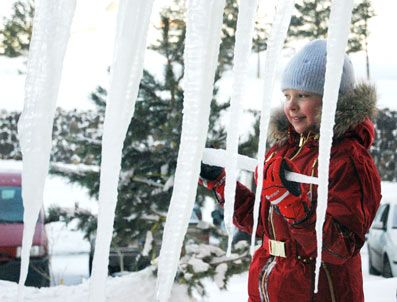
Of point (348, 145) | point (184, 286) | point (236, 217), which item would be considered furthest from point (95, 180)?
point (348, 145)

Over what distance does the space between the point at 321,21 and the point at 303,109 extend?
48.7ft

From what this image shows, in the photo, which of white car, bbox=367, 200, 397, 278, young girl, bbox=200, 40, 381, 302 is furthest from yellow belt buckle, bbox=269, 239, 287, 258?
white car, bbox=367, 200, 397, 278

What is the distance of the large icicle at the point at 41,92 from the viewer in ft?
2.55

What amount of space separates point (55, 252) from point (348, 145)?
9577 mm

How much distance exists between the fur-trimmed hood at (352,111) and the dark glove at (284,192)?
0.27m

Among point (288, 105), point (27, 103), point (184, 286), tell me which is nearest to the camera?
point (27, 103)

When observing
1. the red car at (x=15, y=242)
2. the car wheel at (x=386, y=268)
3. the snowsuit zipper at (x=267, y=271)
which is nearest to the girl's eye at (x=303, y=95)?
the snowsuit zipper at (x=267, y=271)

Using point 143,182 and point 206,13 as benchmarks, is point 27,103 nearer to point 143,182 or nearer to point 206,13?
point 206,13

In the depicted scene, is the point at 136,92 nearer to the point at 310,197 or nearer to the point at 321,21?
the point at 310,197

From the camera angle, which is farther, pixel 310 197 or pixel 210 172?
pixel 210 172

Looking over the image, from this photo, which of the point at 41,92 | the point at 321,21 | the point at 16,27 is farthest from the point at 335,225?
the point at 321,21

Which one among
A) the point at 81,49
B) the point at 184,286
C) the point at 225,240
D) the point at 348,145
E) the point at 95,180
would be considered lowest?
the point at 184,286

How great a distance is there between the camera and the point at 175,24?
4770 mm

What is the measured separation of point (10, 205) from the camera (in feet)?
22.3
